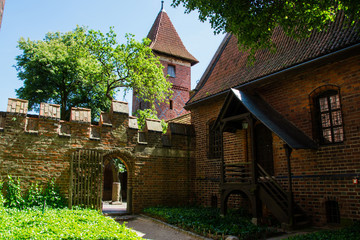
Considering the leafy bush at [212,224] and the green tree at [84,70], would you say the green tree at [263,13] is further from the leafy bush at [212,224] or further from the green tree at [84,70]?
the green tree at [84,70]

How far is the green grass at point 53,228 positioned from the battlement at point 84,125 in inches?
109

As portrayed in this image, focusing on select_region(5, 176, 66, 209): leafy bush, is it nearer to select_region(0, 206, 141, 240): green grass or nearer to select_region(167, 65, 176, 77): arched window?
select_region(0, 206, 141, 240): green grass

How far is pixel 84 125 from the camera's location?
1065cm

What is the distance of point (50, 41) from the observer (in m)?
24.0

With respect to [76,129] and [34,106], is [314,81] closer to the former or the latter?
[76,129]

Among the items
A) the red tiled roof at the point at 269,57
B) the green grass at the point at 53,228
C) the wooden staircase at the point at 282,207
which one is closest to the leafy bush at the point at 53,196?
the green grass at the point at 53,228

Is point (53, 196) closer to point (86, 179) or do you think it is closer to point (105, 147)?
point (86, 179)

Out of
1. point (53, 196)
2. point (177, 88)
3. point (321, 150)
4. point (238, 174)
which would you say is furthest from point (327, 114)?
point (177, 88)

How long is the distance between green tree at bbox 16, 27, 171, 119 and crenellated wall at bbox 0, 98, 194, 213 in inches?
267

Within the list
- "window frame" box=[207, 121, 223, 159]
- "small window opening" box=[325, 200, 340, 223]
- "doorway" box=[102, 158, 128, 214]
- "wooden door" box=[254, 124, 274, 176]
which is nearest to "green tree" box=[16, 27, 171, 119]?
"doorway" box=[102, 158, 128, 214]

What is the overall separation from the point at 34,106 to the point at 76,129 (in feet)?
49.0

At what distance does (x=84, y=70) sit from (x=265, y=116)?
17077 mm

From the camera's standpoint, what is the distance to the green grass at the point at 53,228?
225 inches

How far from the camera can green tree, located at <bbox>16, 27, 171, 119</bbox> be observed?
18141mm
